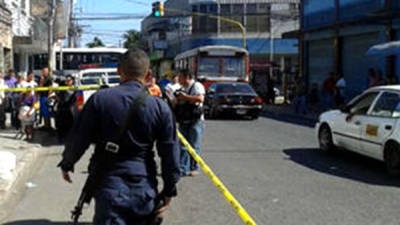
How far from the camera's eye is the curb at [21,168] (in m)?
8.03

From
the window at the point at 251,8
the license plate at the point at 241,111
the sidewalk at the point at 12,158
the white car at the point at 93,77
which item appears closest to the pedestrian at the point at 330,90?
the license plate at the point at 241,111

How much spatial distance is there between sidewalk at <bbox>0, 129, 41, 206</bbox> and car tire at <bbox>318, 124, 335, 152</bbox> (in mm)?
5937

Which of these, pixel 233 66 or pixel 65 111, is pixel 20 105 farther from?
pixel 233 66

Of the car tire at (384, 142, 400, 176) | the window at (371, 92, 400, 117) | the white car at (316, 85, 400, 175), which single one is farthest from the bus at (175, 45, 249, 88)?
the car tire at (384, 142, 400, 176)

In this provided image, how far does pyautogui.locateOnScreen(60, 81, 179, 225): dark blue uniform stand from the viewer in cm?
359

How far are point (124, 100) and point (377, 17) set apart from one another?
20832 mm

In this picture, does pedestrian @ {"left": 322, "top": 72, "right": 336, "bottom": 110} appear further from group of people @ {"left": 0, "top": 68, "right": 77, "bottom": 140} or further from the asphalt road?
group of people @ {"left": 0, "top": 68, "right": 77, "bottom": 140}

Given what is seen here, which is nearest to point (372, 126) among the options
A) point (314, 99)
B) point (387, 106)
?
point (387, 106)

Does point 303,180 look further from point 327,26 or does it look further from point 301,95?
point 327,26

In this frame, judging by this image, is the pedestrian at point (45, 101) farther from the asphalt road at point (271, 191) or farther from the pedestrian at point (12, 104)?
the asphalt road at point (271, 191)

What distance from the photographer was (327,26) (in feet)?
92.3

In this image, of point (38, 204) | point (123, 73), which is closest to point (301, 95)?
point (38, 204)

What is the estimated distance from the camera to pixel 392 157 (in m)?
9.40

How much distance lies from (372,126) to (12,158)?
6023 millimetres
